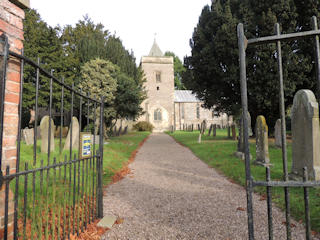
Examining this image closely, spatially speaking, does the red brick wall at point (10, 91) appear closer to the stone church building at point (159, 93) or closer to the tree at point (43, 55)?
the tree at point (43, 55)

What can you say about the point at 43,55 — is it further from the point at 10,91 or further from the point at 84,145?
the point at 10,91

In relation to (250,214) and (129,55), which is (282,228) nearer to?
(250,214)

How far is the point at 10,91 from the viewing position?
1853 millimetres

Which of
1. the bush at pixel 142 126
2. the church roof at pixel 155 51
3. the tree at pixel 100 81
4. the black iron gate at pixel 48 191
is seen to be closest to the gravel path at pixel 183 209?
the black iron gate at pixel 48 191

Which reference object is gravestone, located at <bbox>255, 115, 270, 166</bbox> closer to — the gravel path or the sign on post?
the gravel path

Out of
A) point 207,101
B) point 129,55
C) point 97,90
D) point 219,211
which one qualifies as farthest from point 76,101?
point 219,211

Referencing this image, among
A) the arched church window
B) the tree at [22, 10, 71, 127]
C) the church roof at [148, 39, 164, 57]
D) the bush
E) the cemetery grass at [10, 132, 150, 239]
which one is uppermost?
the church roof at [148, 39, 164, 57]

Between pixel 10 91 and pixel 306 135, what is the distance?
5.28m

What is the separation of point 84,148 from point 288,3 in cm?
1271

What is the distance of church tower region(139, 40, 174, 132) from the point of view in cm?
3609

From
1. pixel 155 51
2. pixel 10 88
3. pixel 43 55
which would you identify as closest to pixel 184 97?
pixel 155 51

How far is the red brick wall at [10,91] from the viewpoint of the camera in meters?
1.81

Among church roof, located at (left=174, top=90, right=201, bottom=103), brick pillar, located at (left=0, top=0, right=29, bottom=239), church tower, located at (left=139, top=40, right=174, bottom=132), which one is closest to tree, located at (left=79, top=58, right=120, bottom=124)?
brick pillar, located at (left=0, top=0, right=29, bottom=239)

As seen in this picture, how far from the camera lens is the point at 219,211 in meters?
3.35
